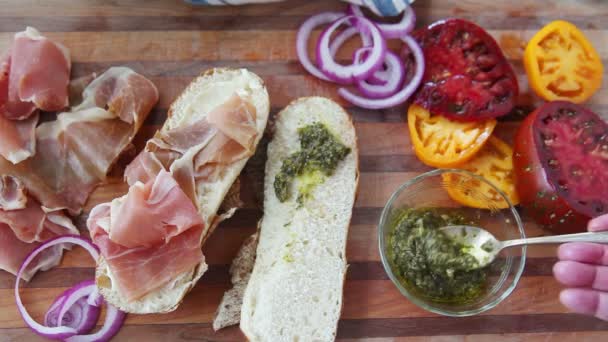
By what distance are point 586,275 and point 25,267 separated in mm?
3476

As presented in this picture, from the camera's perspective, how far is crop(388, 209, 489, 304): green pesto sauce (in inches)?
134

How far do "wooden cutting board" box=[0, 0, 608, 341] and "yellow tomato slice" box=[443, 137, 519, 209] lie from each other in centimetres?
21

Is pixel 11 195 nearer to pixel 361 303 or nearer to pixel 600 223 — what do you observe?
pixel 361 303

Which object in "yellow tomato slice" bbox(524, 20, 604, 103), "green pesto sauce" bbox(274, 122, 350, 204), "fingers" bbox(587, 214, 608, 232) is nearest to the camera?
"fingers" bbox(587, 214, 608, 232)

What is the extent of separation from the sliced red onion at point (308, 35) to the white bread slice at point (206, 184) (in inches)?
15.2

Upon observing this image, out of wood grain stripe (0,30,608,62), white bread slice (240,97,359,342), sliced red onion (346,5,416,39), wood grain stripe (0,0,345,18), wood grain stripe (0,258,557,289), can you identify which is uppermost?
wood grain stripe (0,0,345,18)

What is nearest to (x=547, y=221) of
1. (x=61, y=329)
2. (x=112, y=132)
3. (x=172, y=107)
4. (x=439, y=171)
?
(x=439, y=171)

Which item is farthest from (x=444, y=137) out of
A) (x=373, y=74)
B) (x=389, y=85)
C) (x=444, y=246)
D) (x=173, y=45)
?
(x=173, y=45)

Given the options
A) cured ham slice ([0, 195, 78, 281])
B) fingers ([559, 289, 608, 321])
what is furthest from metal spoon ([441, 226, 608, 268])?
cured ham slice ([0, 195, 78, 281])

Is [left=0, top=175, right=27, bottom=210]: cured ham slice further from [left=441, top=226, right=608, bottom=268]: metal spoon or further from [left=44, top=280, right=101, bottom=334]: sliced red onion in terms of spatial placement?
[left=441, top=226, right=608, bottom=268]: metal spoon

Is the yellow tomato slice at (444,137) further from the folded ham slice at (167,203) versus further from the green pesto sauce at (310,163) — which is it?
the folded ham slice at (167,203)

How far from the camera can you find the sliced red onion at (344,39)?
4090 millimetres

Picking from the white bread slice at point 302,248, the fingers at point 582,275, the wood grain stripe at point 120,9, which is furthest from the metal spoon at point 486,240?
the wood grain stripe at point 120,9

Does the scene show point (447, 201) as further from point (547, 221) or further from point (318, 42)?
point (318, 42)
